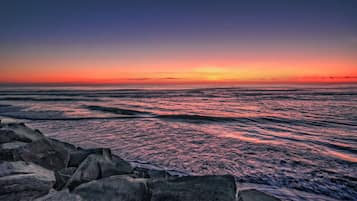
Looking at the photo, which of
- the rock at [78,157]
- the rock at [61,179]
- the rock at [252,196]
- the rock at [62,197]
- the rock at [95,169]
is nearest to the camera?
the rock at [62,197]

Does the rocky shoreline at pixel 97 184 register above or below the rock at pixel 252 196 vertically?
above

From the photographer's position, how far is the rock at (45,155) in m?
4.79

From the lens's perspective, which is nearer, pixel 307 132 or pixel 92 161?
pixel 92 161

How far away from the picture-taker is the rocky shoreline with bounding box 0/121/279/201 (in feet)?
10.2

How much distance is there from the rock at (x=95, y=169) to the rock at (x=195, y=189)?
1206 mm

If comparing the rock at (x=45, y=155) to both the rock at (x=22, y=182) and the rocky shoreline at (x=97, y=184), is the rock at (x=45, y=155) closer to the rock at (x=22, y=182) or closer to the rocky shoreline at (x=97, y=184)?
the rocky shoreline at (x=97, y=184)

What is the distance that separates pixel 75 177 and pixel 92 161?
0.45 meters

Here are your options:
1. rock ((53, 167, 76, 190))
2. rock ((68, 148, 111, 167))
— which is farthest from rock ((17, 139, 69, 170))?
rock ((53, 167, 76, 190))

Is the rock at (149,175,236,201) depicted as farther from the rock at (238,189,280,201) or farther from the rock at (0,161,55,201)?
the rock at (0,161,55,201)

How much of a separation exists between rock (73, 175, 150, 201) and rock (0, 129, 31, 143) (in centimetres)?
413

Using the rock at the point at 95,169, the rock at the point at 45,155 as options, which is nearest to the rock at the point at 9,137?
the rock at the point at 45,155

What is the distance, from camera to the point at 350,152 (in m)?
7.33

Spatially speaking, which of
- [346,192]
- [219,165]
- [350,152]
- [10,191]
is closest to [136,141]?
[219,165]

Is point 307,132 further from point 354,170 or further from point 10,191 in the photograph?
point 10,191
